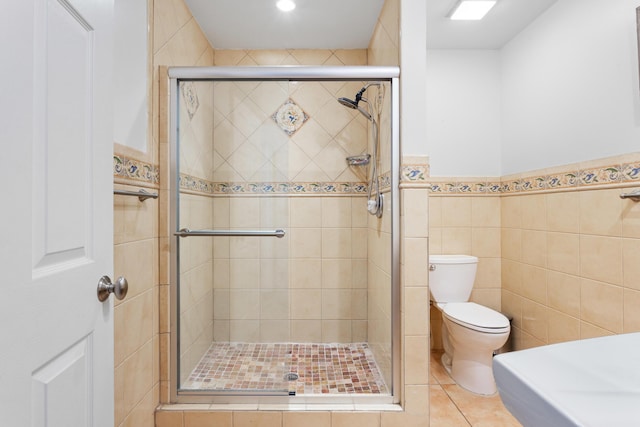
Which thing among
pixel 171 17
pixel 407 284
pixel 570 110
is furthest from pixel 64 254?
pixel 570 110

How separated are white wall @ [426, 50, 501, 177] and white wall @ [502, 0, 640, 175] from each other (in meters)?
0.10

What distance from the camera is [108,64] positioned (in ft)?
2.74

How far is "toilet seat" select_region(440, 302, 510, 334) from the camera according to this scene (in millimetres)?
1742

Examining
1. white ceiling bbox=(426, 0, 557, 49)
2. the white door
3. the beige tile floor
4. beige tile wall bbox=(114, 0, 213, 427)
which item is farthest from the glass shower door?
white ceiling bbox=(426, 0, 557, 49)

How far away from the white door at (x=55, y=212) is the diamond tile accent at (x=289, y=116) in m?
0.83

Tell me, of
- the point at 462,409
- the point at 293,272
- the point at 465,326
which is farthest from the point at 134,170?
the point at 462,409

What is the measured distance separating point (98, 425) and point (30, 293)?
0.44 metres

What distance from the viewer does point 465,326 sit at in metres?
1.80

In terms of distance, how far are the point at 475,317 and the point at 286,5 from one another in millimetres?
2196

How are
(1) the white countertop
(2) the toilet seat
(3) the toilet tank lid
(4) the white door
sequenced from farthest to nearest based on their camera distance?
1. (3) the toilet tank lid
2. (2) the toilet seat
3. (4) the white door
4. (1) the white countertop

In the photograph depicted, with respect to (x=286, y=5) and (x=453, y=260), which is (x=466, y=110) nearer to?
(x=453, y=260)

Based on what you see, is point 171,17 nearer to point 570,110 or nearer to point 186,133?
point 186,133

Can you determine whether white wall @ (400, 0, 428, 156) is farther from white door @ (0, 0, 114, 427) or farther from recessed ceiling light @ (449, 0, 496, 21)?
white door @ (0, 0, 114, 427)

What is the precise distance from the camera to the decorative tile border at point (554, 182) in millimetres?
1452
